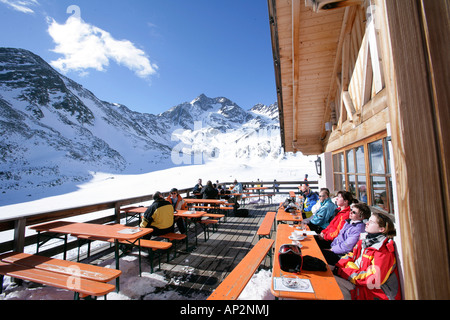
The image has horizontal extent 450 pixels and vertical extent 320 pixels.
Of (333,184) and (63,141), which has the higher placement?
(63,141)

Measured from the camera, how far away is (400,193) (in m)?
1.11

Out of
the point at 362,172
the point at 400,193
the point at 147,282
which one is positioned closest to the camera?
the point at 400,193

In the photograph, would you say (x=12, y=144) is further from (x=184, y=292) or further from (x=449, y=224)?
(x=449, y=224)

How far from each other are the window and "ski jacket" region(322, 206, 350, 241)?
0.54m

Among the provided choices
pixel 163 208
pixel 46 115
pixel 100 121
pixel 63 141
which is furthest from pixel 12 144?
pixel 163 208

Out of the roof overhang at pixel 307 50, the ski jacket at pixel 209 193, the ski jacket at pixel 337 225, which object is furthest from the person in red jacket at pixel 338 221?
the ski jacket at pixel 209 193

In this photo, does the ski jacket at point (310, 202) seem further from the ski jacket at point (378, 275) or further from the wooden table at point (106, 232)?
the wooden table at point (106, 232)

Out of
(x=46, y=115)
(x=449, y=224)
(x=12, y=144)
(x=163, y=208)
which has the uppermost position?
(x=46, y=115)

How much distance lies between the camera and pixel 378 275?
176 cm

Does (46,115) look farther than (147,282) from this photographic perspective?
Yes

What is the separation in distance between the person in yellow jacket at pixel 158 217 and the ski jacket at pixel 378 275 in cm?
324

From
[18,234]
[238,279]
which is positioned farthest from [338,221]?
[18,234]

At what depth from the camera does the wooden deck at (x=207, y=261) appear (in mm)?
2979
